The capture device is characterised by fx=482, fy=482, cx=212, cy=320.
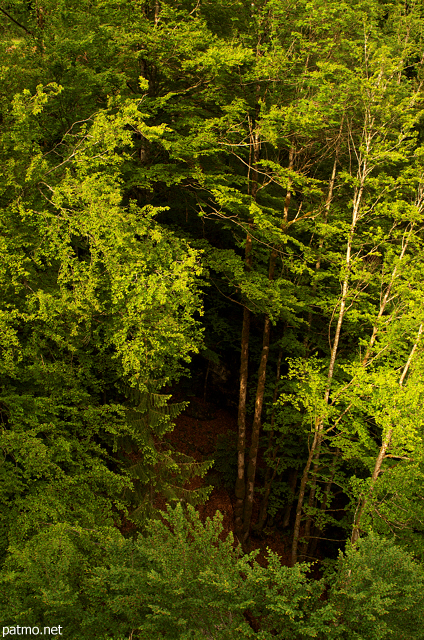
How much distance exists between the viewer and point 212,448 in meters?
17.6

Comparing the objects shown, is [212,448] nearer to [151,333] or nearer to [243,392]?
[243,392]

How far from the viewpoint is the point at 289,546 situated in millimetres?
16406

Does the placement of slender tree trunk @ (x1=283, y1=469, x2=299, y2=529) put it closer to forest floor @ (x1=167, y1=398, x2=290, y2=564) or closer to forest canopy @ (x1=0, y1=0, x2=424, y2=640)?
forest floor @ (x1=167, y1=398, x2=290, y2=564)

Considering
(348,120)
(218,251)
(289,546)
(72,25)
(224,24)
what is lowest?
(289,546)

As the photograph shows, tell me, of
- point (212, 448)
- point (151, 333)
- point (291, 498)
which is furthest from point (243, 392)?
point (151, 333)

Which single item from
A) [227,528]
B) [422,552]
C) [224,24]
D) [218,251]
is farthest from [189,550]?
[224,24]

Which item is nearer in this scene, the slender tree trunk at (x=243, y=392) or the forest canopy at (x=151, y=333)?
the forest canopy at (x=151, y=333)

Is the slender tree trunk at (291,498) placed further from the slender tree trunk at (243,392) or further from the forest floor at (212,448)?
the slender tree trunk at (243,392)

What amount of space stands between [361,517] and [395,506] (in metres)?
0.91

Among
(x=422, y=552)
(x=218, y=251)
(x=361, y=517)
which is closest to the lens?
(x=422, y=552)

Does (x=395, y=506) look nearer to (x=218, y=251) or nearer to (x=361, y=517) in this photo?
(x=361, y=517)

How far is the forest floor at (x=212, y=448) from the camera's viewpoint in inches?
625

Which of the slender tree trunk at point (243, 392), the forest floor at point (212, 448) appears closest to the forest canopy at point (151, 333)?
the slender tree trunk at point (243, 392)

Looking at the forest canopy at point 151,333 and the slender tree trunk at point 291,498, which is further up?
the forest canopy at point 151,333
